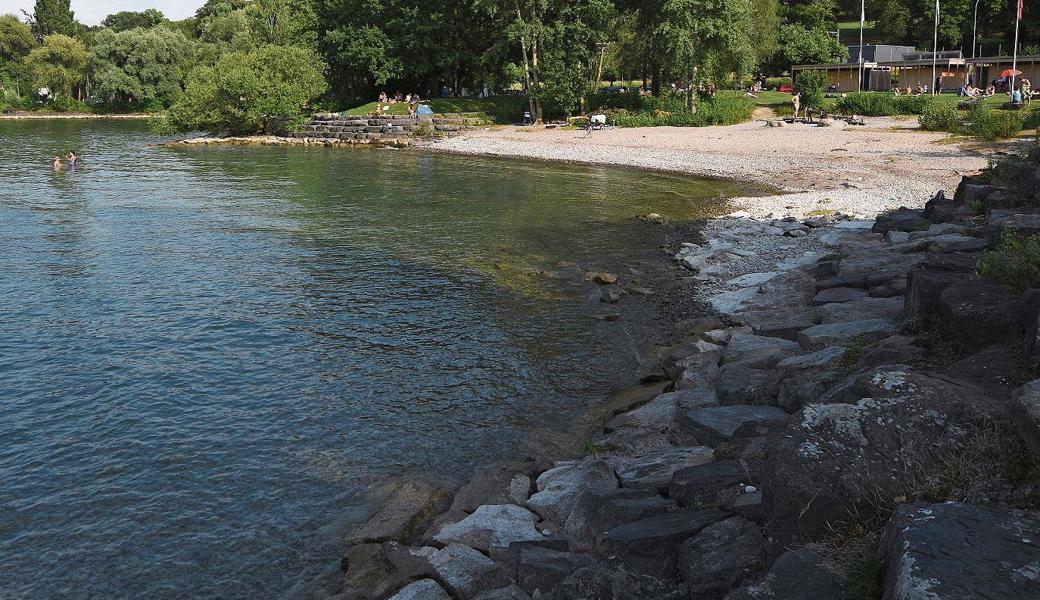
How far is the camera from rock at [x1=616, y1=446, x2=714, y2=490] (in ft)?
32.8

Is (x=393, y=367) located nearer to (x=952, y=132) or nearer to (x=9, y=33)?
(x=952, y=132)

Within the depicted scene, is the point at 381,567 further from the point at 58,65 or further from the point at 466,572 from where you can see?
the point at 58,65

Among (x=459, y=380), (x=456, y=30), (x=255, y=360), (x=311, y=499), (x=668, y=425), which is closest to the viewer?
(x=311, y=499)

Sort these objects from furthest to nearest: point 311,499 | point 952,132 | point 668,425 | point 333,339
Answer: point 952,132 → point 333,339 → point 668,425 → point 311,499

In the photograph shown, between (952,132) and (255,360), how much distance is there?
139 ft

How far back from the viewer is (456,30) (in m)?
76.8

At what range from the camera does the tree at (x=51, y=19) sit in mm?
141375

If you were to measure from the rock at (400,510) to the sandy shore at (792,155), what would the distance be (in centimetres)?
2183

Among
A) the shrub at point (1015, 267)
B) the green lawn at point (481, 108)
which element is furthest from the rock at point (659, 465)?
the green lawn at point (481, 108)

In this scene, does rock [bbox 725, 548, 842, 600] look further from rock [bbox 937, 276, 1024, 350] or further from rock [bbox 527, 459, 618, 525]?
rock [bbox 937, 276, 1024, 350]

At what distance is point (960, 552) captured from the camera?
18.4 feet

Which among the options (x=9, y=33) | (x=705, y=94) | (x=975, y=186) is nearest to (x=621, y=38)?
(x=705, y=94)

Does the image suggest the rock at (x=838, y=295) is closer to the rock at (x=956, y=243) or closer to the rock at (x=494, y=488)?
the rock at (x=956, y=243)

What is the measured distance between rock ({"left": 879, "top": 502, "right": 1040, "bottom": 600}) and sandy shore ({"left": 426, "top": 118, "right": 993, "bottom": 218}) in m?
24.2
